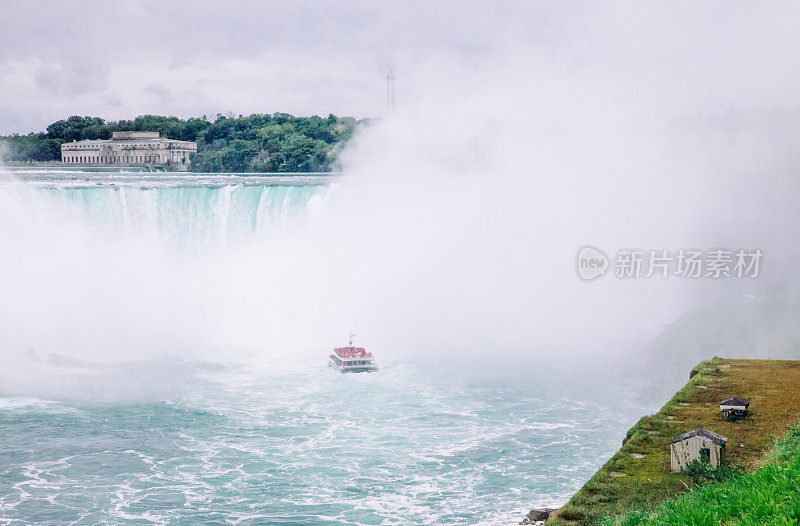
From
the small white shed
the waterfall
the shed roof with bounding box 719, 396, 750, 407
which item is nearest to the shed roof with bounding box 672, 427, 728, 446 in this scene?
the small white shed

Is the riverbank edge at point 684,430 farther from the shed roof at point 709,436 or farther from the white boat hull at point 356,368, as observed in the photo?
the white boat hull at point 356,368

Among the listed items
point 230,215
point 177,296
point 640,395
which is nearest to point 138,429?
point 640,395

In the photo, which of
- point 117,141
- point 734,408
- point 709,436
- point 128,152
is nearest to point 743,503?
point 709,436

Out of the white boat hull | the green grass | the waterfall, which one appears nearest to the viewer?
the green grass

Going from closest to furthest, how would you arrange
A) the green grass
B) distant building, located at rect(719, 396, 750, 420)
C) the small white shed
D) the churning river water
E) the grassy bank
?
1. the green grass
2. the grassy bank
3. the small white shed
4. distant building, located at rect(719, 396, 750, 420)
5. the churning river water

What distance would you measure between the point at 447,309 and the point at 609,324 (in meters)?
7.66

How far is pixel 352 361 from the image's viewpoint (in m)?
29.2

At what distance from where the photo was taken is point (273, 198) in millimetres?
42719

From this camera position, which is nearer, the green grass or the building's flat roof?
the green grass

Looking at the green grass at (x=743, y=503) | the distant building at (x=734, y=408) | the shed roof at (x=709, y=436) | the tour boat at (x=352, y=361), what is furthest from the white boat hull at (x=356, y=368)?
the green grass at (x=743, y=503)

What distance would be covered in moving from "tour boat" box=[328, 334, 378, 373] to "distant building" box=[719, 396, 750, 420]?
54.3 ft

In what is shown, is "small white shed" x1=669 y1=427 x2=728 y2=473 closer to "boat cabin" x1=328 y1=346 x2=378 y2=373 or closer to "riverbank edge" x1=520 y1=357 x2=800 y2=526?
"riverbank edge" x1=520 y1=357 x2=800 y2=526

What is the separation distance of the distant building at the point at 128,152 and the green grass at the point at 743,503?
82.6 m

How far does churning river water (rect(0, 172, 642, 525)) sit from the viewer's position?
17.3 metres
